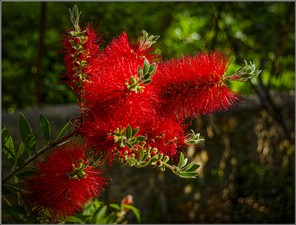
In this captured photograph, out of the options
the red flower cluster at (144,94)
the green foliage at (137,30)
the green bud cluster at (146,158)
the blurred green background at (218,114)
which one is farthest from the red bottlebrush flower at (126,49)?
the green foliage at (137,30)

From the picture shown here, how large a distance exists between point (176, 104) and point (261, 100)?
8.98 ft

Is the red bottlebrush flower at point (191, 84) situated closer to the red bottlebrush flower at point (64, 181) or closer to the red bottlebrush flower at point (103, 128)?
the red bottlebrush flower at point (103, 128)

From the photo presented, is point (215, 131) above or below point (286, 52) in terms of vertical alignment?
below

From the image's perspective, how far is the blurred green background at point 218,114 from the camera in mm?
4117

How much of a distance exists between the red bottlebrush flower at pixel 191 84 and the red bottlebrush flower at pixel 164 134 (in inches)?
1.0

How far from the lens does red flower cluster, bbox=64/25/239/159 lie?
4.65 ft

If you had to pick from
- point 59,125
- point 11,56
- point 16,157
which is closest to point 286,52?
point 11,56

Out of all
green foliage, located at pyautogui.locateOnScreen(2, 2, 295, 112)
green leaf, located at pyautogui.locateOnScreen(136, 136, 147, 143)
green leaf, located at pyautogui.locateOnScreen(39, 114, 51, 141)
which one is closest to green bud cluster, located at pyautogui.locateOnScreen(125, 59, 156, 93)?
green leaf, located at pyautogui.locateOnScreen(136, 136, 147, 143)

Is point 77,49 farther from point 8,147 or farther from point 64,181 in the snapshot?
point 8,147

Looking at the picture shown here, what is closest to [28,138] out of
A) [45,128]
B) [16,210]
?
[45,128]

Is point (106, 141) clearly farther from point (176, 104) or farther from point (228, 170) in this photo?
point (228, 170)

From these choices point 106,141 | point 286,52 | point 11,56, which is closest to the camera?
point 106,141

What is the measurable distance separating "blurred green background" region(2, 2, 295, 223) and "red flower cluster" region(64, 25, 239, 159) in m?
2.16

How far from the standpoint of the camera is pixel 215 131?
425 centimetres
